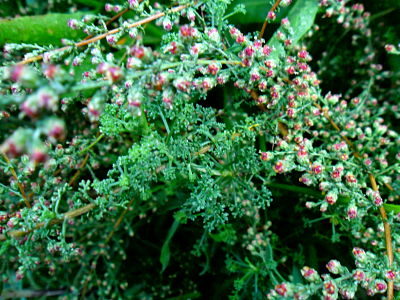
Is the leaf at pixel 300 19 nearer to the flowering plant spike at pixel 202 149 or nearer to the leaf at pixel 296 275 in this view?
the flowering plant spike at pixel 202 149

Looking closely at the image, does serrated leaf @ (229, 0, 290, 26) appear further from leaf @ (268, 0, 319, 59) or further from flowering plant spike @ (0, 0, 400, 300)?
leaf @ (268, 0, 319, 59)

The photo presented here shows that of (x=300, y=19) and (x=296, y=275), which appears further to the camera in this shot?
(x=296, y=275)

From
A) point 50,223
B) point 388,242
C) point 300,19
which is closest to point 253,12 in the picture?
point 300,19

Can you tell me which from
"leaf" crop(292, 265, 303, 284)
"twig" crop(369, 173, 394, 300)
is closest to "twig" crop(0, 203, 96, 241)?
"leaf" crop(292, 265, 303, 284)

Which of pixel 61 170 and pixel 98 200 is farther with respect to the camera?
pixel 61 170

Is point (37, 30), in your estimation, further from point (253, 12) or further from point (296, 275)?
point (296, 275)

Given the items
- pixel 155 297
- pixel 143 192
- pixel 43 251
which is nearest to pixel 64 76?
pixel 143 192

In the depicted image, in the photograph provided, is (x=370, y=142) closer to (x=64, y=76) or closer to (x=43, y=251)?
(x=64, y=76)
